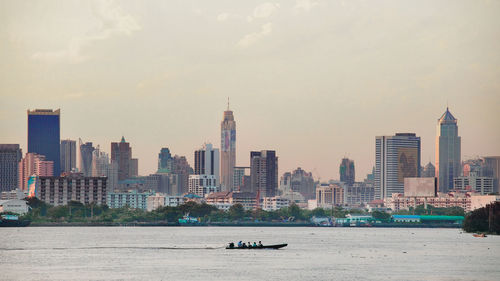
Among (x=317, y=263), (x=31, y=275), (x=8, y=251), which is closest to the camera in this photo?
(x=31, y=275)

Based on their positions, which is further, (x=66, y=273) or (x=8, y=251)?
(x=8, y=251)

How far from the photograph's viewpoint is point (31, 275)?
13162cm

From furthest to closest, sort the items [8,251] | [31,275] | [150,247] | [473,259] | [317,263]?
[150,247] → [8,251] → [473,259] → [317,263] → [31,275]

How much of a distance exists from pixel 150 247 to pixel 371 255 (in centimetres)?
4356

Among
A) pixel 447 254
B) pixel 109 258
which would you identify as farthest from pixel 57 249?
pixel 447 254

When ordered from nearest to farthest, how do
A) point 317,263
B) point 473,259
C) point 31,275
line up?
point 31,275 < point 317,263 < point 473,259

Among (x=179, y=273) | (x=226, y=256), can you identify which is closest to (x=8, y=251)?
(x=226, y=256)

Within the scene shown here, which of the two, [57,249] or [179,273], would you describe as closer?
[179,273]

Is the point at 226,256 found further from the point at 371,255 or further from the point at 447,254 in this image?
the point at 447,254

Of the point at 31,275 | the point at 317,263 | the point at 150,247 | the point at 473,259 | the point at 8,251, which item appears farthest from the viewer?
the point at 150,247

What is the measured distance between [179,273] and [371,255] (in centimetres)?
5001

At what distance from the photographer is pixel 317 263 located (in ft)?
506

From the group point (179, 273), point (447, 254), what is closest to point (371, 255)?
point (447, 254)

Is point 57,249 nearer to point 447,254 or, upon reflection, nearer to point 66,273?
point 66,273
